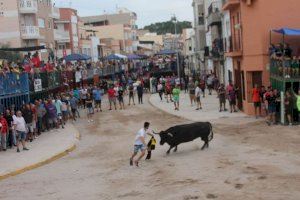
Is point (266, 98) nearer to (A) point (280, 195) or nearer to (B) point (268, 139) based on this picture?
(B) point (268, 139)

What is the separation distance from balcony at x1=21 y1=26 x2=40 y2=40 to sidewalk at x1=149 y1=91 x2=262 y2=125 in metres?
17.1

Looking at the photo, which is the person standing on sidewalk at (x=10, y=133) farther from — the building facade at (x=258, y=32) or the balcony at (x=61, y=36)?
the balcony at (x=61, y=36)

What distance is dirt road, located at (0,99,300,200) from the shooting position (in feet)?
44.8

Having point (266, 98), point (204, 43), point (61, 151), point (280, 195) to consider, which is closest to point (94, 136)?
point (61, 151)

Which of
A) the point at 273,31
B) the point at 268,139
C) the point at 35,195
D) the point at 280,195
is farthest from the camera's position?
the point at 273,31

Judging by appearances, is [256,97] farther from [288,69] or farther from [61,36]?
[61,36]

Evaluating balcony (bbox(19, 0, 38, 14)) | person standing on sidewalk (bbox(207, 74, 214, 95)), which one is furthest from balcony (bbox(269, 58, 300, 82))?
balcony (bbox(19, 0, 38, 14))

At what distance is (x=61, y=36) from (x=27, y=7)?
33.8 feet

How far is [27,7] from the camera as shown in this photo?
53.7 meters

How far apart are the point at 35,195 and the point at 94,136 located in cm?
1129

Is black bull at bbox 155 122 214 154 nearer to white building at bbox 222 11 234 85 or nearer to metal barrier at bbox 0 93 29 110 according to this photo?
metal barrier at bbox 0 93 29 110

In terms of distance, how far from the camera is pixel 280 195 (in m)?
12.7

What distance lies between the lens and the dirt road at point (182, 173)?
13641mm

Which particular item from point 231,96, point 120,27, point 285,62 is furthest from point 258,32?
point 120,27
